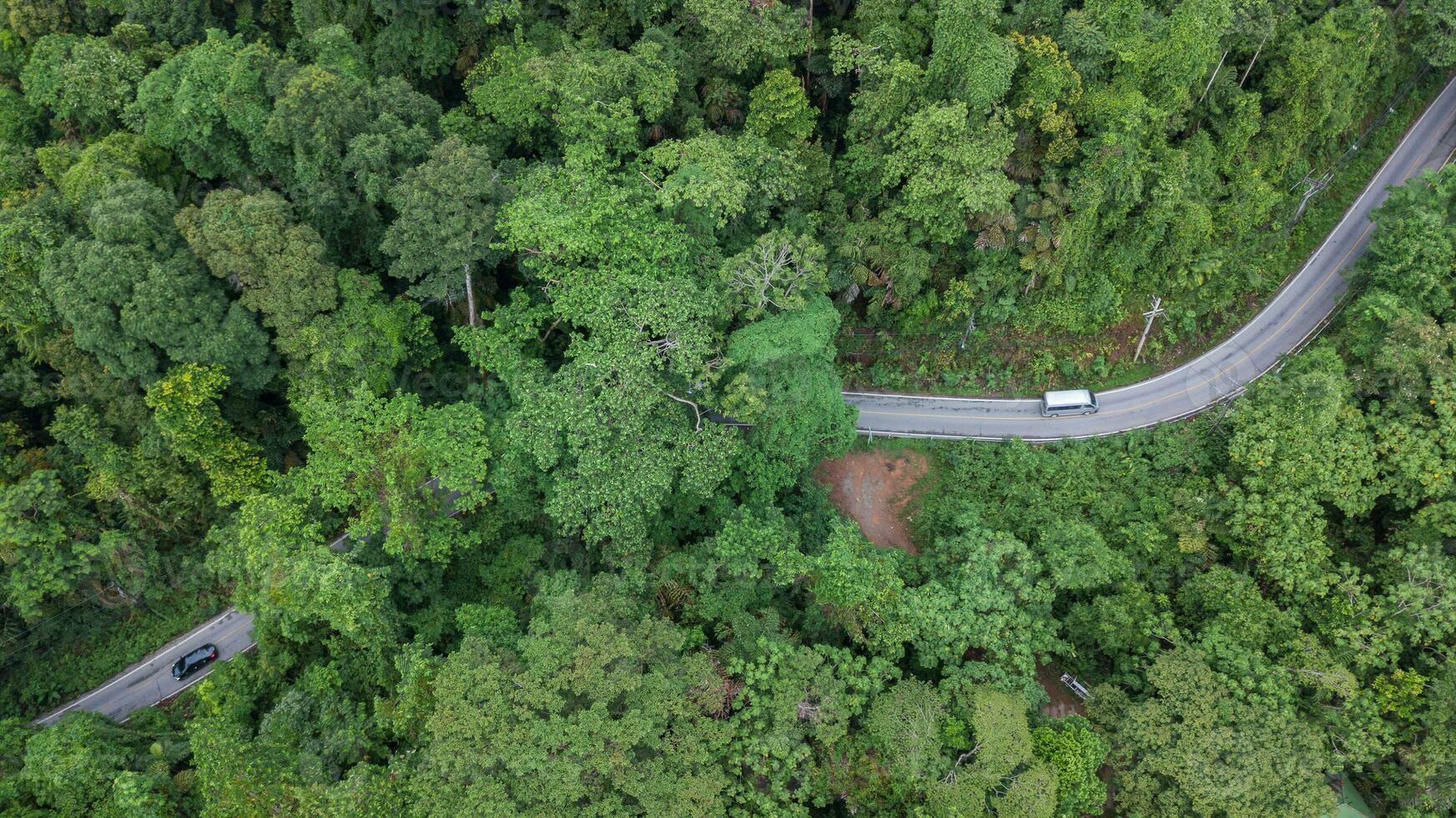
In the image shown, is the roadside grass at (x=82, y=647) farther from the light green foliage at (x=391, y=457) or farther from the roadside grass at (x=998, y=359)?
the roadside grass at (x=998, y=359)

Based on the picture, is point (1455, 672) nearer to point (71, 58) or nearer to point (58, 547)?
point (58, 547)

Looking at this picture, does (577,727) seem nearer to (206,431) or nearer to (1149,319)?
(206,431)

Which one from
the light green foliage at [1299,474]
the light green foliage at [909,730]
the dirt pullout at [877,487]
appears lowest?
the dirt pullout at [877,487]

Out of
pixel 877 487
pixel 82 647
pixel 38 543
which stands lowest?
pixel 82 647

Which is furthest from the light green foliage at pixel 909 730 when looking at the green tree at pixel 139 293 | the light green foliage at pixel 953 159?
the green tree at pixel 139 293

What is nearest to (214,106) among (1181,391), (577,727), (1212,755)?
(577,727)

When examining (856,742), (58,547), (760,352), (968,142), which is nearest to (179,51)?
(58,547)

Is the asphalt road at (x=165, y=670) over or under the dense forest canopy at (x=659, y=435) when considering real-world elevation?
under
